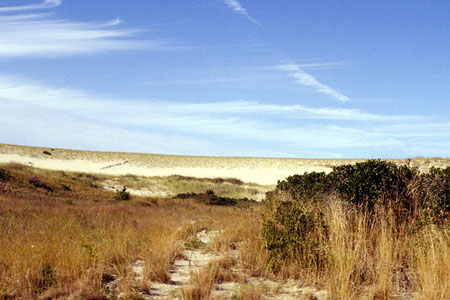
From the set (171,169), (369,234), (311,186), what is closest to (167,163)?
(171,169)

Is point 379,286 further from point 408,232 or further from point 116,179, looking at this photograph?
point 116,179

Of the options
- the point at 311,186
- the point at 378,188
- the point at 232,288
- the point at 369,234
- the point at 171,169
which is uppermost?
the point at 378,188

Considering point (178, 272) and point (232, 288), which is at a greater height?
point (232, 288)

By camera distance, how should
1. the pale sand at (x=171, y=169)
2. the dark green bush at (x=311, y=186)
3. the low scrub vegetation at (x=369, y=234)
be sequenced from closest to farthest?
the low scrub vegetation at (x=369, y=234) → the dark green bush at (x=311, y=186) → the pale sand at (x=171, y=169)

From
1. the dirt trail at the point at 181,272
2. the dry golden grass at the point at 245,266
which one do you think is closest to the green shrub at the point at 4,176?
the dry golden grass at the point at 245,266

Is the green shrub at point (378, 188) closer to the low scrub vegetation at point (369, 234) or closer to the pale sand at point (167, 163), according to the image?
the low scrub vegetation at point (369, 234)

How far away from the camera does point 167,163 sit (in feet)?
203

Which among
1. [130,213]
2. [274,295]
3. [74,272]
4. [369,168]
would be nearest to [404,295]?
[274,295]

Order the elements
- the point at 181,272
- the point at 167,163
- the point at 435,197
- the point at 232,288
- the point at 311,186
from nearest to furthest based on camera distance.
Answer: the point at 232,288
the point at 181,272
the point at 435,197
the point at 311,186
the point at 167,163

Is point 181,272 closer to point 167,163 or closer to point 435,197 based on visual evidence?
point 435,197

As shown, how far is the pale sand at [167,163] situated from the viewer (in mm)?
52469

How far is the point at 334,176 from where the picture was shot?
934 cm

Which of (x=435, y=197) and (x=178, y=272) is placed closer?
(x=178, y=272)

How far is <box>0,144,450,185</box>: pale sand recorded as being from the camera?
172ft
